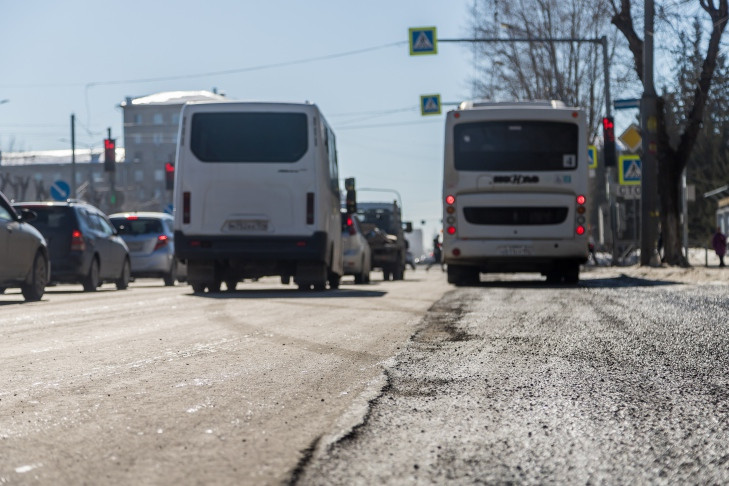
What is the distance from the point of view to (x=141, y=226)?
25.5m

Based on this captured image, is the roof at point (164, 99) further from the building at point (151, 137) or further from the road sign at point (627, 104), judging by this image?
the road sign at point (627, 104)

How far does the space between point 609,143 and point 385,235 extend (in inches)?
253

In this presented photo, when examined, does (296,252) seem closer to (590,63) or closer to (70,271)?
(70,271)

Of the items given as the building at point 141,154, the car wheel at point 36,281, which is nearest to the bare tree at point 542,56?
the car wheel at point 36,281

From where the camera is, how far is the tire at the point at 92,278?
19.6m

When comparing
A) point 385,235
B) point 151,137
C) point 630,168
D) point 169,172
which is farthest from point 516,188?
point 151,137

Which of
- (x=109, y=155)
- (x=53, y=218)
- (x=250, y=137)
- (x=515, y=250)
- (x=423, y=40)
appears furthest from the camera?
(x=109, y=155)

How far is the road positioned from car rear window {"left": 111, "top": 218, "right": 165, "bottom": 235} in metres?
14.9

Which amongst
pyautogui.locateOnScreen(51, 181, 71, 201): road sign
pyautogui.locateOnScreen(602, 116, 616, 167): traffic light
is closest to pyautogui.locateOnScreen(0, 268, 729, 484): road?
pyautogui.locateOnScreen(602, 116, 616, 167): traffic light

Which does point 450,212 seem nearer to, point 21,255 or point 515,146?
point 515,146

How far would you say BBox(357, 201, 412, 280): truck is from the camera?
30.6 m

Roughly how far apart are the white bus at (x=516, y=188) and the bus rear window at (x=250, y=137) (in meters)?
3.49

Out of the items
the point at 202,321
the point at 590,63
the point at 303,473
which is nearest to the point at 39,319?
the point at 202,321

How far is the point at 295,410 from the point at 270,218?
1234 cm
